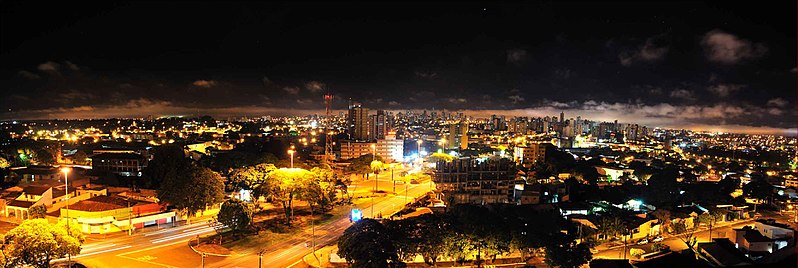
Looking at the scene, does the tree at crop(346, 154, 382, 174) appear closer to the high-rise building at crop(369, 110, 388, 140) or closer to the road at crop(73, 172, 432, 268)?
the road at crop(73, 172, 432, 268)

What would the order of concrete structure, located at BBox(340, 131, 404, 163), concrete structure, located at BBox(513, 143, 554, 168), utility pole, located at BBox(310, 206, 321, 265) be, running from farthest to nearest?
1. concrete structure, located at BBox(340, 131, 404, 163)
2. concrete structure, located at BBox(513, 143, 554, 168)
3. utility pole, located at BBox(310, 206, 321, 265)

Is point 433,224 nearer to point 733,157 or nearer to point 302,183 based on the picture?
point 302,183

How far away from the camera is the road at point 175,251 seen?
33.5 ft

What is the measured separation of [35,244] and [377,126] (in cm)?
3654

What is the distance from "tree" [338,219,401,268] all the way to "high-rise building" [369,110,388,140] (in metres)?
33.6

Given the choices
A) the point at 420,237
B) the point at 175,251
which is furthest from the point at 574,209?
the point at 175,251

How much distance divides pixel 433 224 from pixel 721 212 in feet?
44.6

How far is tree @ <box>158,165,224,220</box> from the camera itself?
13.1 m

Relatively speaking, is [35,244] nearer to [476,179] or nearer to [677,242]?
[476,179]

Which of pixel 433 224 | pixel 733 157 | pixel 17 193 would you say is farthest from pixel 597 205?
pixel 733 157

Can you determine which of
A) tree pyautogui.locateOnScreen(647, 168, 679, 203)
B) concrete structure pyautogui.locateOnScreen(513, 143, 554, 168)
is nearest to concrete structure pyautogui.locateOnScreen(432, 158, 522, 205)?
tree pyautogui.locateOnScreen(647, 168, 679, 203)

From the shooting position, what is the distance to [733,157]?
38969mm

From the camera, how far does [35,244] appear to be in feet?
27.6

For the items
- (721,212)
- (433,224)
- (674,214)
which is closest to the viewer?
(433,224)
